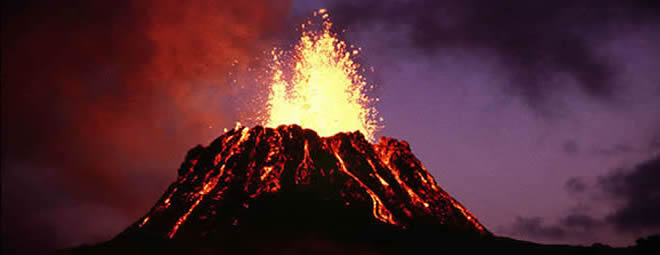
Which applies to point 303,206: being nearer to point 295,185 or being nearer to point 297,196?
point 297,196

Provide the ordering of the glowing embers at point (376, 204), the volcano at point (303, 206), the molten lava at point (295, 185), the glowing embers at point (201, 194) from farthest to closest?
the glowing embers at point (376, 204) → the molten lava at point (295, 185) → the glowing embers at point (201, 194) → the volcano at point (303, 206)

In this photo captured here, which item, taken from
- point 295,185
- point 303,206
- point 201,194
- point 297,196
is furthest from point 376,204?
point 201,194

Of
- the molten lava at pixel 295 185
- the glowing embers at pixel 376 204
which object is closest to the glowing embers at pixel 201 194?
the molten lava at pixel 295 185

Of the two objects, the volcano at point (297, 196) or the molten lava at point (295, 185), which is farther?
the molten lava at point (295, 185)

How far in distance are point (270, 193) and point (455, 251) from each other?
3837 centimetres

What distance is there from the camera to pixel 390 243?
331 feet

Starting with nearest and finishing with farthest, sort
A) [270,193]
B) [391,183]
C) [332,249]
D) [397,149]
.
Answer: [332,249] < [270,193] < [391,183] < [397,149]

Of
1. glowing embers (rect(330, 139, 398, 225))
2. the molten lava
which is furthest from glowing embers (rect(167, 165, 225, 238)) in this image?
glowing embers (rect(330, 139, 398, 225))

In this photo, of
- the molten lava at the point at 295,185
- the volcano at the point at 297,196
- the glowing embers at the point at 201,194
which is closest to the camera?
the volcano at the point at 297,196

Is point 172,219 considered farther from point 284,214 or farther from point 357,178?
point 357,178

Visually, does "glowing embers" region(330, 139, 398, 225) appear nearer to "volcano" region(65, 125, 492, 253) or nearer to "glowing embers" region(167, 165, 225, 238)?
"volcano" region(65, 125, 492, 253)

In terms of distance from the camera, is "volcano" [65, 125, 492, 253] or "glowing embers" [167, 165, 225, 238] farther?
"glowing embers" [167, 165, 225, 238]

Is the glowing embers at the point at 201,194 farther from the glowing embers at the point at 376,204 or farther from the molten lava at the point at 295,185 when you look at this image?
the glowing embers at the point at 376,204

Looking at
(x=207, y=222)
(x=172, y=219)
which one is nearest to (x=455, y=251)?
(x=207, y=222)
